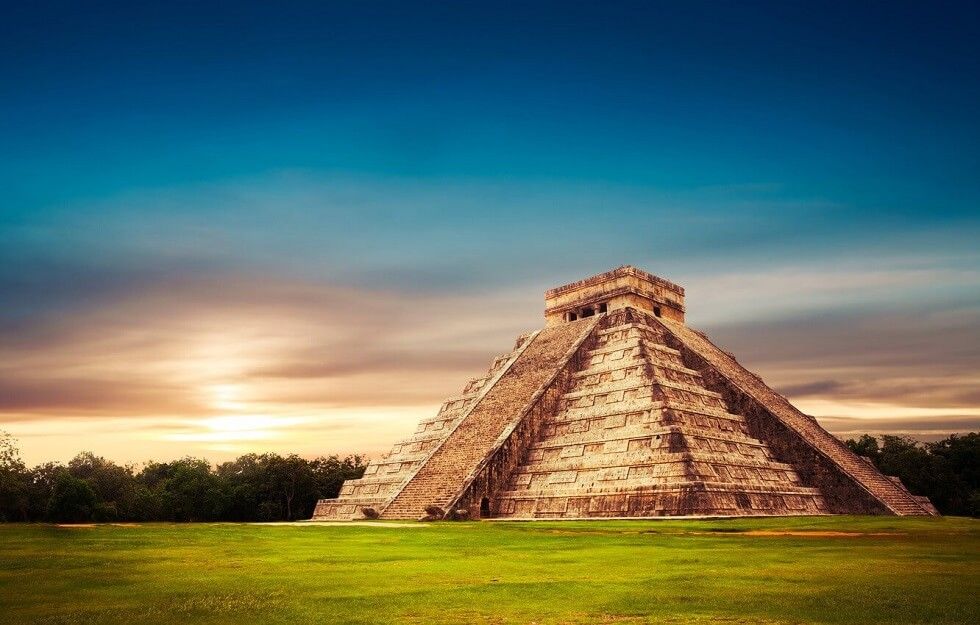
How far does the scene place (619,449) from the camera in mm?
28594

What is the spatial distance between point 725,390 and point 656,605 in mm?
28789

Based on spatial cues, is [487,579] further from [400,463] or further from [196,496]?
[196,496]

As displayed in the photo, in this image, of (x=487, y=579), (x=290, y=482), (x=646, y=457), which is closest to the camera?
(x=487, y=579)

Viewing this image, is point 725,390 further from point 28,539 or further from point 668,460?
point 28,539

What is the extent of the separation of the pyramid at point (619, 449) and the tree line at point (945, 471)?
71.0 ft

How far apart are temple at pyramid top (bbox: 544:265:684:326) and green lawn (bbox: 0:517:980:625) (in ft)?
85.6

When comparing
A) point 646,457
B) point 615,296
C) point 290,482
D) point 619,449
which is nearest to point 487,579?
point 646,457

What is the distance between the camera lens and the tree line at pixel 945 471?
52.9 m

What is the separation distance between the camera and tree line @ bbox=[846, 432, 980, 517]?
52875 millimetres

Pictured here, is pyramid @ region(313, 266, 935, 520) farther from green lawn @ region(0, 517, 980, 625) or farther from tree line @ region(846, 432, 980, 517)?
tree line @ region(846, 432, 980, 517)

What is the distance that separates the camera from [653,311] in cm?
4325

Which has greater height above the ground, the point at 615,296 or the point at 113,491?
the point at 615,296

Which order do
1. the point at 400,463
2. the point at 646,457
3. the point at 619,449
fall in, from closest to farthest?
the point at 646,457, the point at 619,449, the point at 400,463

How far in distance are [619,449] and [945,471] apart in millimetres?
38646
